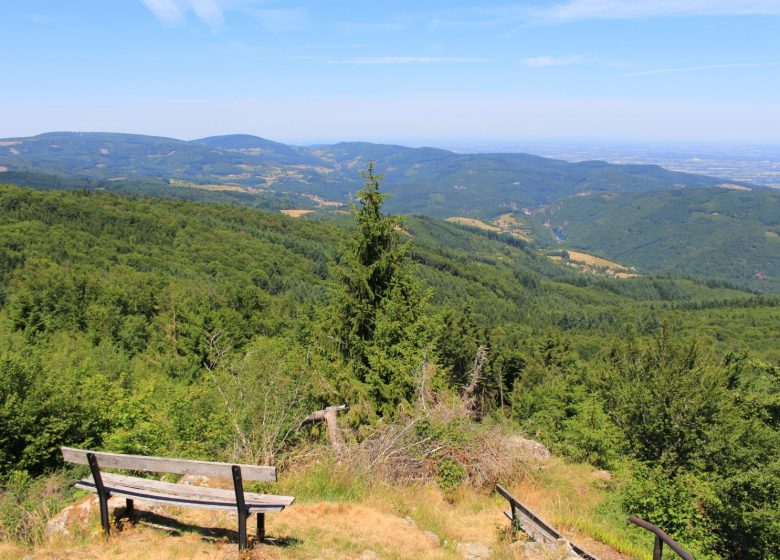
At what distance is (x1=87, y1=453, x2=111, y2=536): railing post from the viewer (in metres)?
5.56

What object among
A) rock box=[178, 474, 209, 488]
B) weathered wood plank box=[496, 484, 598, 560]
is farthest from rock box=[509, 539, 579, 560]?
rock box=[178, 474, 209, 488]

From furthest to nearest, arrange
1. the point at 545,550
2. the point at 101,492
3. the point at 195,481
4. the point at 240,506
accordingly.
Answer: the point at 195,481 < the point at 545,550 < the point at 101,492 < the point at 240,506

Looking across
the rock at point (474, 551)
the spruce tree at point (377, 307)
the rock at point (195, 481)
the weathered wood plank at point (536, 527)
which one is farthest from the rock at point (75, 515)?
the spruce tree at point (377, 307)

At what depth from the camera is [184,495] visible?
581 centimetres

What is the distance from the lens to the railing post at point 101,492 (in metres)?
5.56

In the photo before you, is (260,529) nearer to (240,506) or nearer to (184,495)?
(240,506)

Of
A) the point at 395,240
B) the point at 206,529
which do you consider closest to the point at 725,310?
the point at 395,240

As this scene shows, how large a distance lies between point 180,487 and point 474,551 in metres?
4.23

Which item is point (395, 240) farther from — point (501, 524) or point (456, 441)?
point (501, 524)

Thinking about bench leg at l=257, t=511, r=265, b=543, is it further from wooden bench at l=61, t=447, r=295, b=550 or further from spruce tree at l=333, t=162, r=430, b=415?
spruce tree at l=333, t=162, r=430, b=415

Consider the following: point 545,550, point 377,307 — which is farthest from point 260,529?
point 377,307

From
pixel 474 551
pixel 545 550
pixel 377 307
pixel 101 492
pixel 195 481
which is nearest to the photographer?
pixel 101 492

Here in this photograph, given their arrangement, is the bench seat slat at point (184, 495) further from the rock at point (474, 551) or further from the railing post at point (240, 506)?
the rock at point (474, 551)

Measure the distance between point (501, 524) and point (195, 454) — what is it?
6.10 meters
